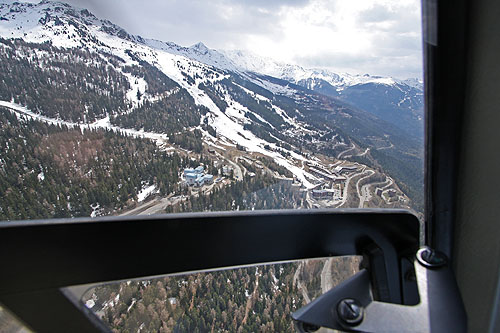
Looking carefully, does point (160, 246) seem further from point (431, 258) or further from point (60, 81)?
point (60, 81)

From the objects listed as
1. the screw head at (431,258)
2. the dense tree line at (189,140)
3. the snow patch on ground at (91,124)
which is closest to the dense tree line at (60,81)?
the snow patch on ground at (91,124)

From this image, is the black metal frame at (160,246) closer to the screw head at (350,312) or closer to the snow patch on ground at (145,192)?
the screw head at (350,312)

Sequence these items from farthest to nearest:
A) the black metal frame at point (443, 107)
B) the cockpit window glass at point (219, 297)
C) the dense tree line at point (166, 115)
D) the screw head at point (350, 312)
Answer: the dense tree line at point (166, 115)
the cockpit window glass at point (219, 297)
the black metal frame at point (443, 107)
the screw head at point (350, 312)

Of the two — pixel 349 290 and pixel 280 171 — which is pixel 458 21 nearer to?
pixel 349 290

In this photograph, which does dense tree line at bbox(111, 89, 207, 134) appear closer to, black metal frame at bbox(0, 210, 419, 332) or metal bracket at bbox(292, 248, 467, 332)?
black metal frame at bbox(0, 210, 419, 332)

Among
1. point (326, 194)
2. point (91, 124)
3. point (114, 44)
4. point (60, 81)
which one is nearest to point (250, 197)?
point (326, 194)

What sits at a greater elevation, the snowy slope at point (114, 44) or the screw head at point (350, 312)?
the snowy slope at point (114, 44)
